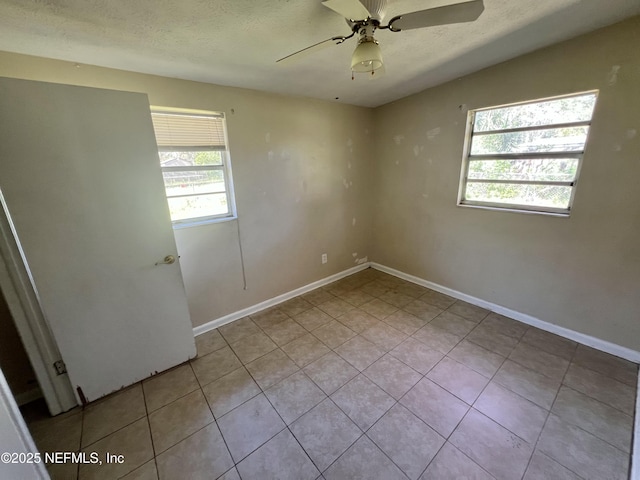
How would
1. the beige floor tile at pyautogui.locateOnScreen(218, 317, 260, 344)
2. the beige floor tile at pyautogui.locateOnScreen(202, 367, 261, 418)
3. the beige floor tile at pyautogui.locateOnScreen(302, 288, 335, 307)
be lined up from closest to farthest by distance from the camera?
the beige floor tile at pyautogui.locateOnScreen(202, 367, 261, 418), the beige floor tile at pyautogui.locateOnScreen(218, 317, 260, 344), the beige floor tile at pyautogui.locateOnScreen(302, 288, 335, 307)

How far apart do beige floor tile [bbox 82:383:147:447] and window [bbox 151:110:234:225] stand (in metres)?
1.38

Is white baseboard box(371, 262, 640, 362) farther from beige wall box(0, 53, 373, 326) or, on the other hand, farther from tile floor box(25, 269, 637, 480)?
beige wall box(0, 53, 373, 326)

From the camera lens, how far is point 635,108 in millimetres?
1683

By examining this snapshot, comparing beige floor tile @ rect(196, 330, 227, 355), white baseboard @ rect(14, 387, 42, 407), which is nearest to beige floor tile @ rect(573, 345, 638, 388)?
beige floor tile @ rect(196, 330, 227, 355)

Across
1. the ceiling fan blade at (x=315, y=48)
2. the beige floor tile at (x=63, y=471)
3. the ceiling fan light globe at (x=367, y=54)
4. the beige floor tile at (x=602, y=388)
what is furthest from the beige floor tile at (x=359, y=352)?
the ceiling fan blade at (x=315, y=48)

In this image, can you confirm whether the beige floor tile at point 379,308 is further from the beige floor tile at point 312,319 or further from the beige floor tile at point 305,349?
the beige floor tile at point 305,349

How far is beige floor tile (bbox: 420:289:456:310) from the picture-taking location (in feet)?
9.15

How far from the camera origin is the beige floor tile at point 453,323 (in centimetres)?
236

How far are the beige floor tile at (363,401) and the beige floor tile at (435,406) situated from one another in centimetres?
14

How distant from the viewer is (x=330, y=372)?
6.35 feet

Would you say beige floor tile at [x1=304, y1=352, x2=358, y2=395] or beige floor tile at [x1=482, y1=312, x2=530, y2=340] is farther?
beige floor tile at [x1=482, y1=312, x2=530, y2=340]

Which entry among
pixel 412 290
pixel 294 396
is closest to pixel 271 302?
pixel 294 396

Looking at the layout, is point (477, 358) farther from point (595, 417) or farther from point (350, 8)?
point (350, 8)

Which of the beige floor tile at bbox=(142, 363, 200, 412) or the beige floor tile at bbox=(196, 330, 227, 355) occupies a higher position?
the beige floor tile at bbox=(196, 330, 227, 355)
